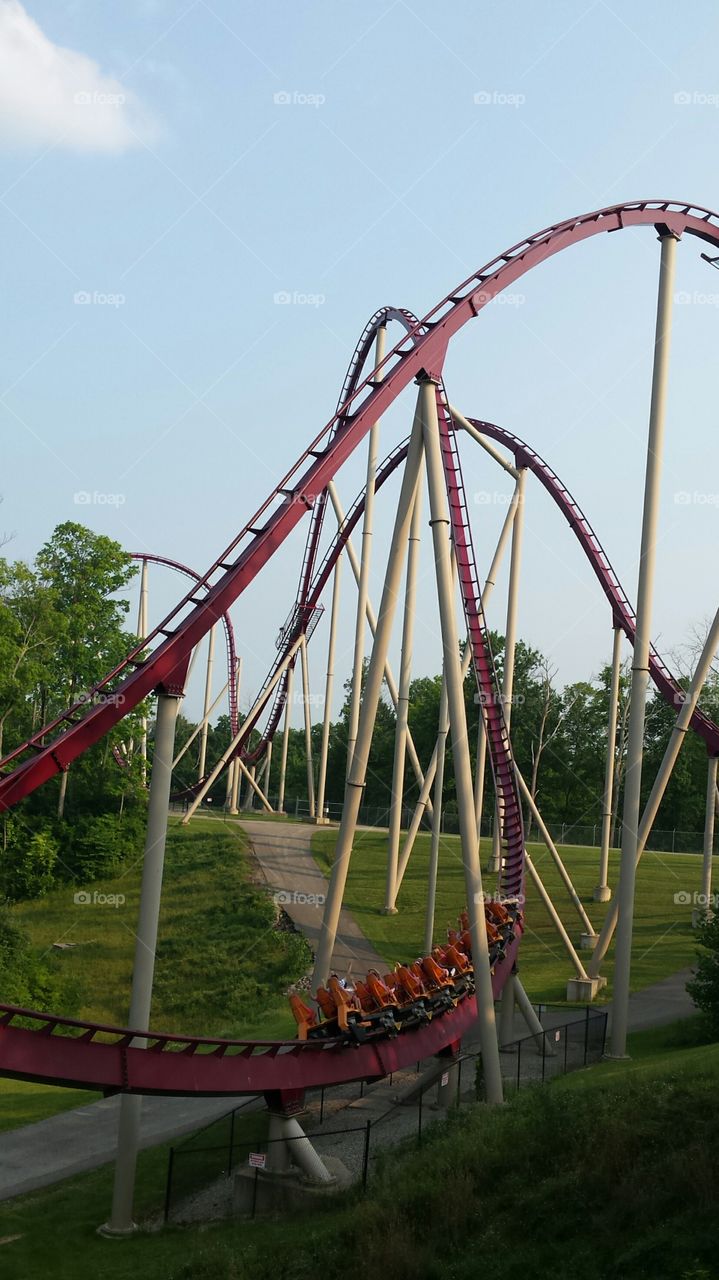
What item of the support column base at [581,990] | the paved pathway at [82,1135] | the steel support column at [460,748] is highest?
the steel support column at [460,748]

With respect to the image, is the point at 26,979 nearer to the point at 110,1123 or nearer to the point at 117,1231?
the point at 110,1123

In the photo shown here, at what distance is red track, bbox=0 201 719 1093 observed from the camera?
9125 mm

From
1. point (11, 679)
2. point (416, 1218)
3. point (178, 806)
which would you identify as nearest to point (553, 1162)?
point (416, 1218)

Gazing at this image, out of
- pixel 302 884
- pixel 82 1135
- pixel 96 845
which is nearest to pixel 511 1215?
pixel 82 1135

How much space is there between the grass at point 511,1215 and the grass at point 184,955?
7227mm

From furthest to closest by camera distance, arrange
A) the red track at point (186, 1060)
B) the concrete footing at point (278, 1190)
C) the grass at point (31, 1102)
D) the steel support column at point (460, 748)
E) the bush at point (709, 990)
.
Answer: the grass at point (31, 1102), the bush at point (709, 990), the steel support column at point (460, 748), the concrete footing at point (278, 1190), the red track at point (186, 1060)

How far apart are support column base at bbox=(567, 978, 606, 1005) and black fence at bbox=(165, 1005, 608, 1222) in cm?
401

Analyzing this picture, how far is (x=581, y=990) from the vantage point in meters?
22.4

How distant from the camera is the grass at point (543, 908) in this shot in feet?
83.1

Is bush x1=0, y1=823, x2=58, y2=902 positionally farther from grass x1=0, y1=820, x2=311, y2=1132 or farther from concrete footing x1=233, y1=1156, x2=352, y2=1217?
concrete footing x1=233, y1=1156, x2=352, y2=1217

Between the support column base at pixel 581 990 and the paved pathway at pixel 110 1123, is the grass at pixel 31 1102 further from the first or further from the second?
the support column base at pixel 581 990

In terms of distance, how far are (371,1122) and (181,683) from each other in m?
5.73

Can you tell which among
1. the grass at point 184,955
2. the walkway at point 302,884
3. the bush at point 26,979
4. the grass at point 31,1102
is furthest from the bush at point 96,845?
the grass at point 31,1102

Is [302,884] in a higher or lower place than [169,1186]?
higher
